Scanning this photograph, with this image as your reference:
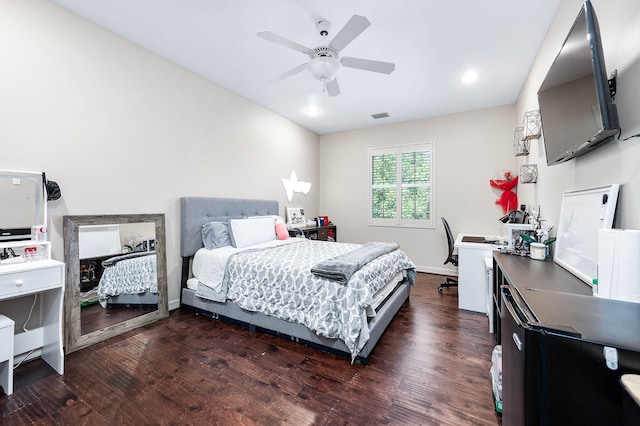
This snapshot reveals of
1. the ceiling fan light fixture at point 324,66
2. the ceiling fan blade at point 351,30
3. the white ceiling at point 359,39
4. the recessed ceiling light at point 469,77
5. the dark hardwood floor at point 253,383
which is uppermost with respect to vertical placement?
the recessed ceiling light at point 469,77

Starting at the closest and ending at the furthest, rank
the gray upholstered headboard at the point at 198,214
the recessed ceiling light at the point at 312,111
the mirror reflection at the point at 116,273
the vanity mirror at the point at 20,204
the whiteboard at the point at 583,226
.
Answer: the whiteboard at the point at 583,226, the vanity mirror at the point at 20,204, the mirror reflection at the point at 116,273, the gray upholstered headboard at the point at 198,214, the recessed ceiling light at the point at 312,111

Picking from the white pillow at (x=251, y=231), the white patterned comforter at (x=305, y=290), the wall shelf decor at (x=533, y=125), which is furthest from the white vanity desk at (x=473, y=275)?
the white pillow at (x=251, y=231)

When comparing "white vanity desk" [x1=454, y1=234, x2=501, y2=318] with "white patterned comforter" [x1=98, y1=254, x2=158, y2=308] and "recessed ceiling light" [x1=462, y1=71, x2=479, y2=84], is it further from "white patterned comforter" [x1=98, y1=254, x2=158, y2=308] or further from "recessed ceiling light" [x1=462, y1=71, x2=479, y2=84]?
"white patterned comforter" [x1=98, y1=254, x2=158, y2=308]

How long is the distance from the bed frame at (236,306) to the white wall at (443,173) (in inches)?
72.7

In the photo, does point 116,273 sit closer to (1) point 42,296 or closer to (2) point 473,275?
(1) point 42,296

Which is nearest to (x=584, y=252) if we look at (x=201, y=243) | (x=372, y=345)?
(x=372, y=345)

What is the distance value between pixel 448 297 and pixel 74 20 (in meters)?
4.93

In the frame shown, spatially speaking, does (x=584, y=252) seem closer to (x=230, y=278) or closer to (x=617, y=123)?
(x=617, y=123)

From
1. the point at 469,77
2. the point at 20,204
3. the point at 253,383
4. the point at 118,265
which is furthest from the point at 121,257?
the point at 469,77

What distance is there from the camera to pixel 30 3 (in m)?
2.09

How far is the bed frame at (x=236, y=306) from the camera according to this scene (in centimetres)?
226

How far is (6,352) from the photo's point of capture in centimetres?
173

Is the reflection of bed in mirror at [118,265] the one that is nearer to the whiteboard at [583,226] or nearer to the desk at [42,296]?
the desk at [42,296]

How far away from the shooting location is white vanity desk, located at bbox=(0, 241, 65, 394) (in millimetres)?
1751
